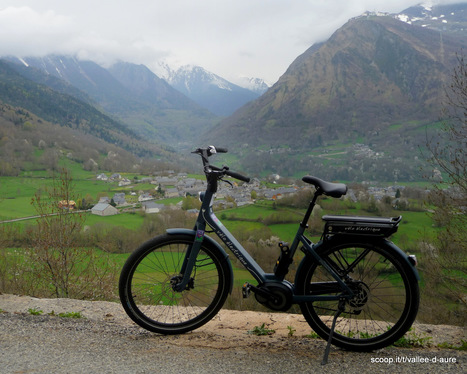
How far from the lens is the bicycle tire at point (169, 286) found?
350 cm

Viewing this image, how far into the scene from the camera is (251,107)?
160 meters

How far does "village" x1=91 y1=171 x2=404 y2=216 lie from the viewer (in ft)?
54.7

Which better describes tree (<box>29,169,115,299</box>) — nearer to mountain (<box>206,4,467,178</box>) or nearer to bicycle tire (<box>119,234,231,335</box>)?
bicycle tire (<box>119,234,231,335</box>)

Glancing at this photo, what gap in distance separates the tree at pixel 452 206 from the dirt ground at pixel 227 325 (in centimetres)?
516

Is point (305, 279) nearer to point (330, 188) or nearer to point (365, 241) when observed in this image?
point (365, 241)

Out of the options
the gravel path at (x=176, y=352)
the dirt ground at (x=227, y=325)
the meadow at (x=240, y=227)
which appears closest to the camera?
the gravel path at (x=176, y=352)

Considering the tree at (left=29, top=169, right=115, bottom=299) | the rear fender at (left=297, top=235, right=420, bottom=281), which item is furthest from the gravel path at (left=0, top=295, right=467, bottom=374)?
the tree at (left=29, top=169, right=115, bottom=299)

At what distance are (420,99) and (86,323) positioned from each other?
138 metres

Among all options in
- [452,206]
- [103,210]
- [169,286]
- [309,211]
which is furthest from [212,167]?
[103,210]

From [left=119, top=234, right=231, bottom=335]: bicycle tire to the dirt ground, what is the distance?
223mm

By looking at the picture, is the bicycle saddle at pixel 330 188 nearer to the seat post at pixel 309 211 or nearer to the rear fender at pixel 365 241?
the seat post at pixel 309 211

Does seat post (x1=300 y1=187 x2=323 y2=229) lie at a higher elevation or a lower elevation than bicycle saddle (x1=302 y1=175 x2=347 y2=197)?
lower

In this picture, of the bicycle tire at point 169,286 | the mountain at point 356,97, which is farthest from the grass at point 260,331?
the mountain at point 356,97

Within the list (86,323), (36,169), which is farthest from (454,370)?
(36,169)
